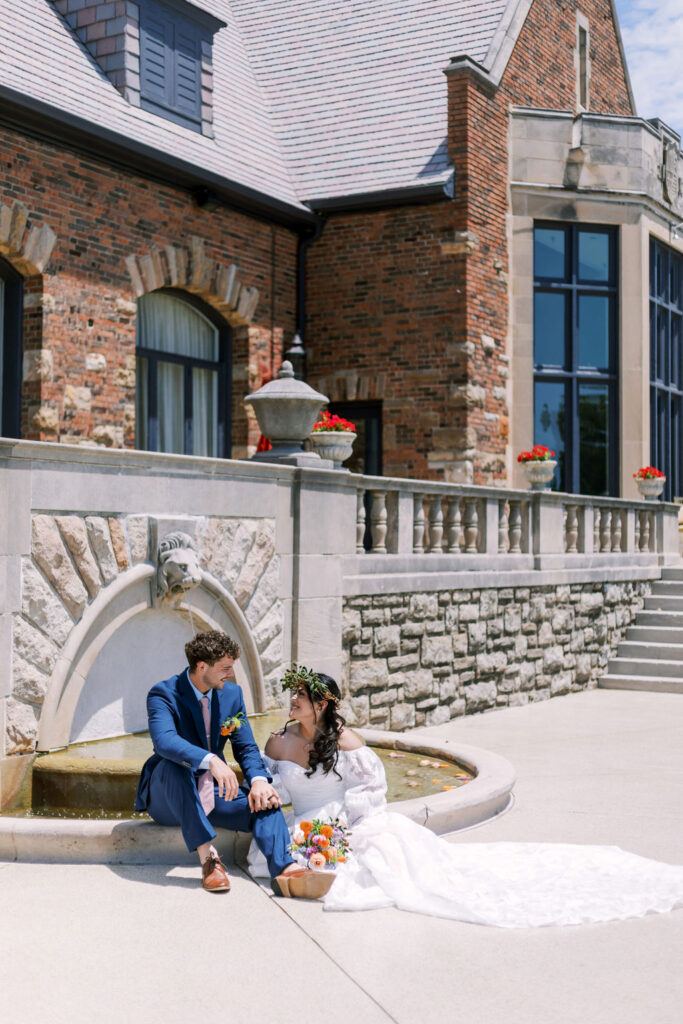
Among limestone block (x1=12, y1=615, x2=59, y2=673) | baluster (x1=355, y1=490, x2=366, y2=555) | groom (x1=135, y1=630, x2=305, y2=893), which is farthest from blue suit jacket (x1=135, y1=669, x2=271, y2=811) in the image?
baluster (x1=355, y1=490, x2=366, y2=555)

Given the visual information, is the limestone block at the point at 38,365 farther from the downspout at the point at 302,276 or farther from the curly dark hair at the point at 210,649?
the curly dark hair at the point at 210,649

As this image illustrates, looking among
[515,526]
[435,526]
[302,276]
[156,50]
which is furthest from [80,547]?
[302,276]

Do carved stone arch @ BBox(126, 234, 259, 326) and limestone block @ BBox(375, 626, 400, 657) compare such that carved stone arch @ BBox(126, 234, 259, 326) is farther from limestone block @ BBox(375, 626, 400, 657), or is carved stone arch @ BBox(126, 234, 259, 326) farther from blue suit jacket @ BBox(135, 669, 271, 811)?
blue suit jacket @ BBox(135, 669, 271, 811)

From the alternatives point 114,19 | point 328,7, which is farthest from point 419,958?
point 328,7

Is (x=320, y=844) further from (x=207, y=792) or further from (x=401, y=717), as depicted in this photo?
(x=401, y=717)

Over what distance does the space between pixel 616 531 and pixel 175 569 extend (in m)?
9.68

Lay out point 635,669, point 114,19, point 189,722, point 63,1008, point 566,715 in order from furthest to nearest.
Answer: point 635,669, point 114,19, point 566,715, point 189,722, point 63,1008

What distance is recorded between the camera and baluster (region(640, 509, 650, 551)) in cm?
1741

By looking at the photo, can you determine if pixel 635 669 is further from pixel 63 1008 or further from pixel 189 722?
pixel 63 1008

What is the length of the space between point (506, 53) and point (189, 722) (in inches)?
542

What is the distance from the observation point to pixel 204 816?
584cm

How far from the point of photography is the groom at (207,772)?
19.0 feet

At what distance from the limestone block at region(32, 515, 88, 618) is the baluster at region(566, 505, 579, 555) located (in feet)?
28.1

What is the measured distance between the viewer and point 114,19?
14.4 meters
